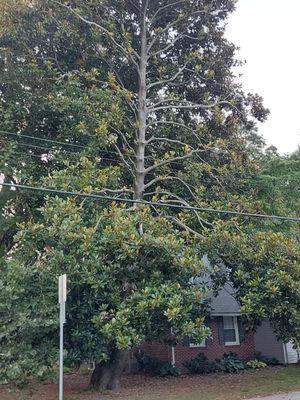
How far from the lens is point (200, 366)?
64.5 ft

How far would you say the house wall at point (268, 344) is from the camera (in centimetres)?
2198

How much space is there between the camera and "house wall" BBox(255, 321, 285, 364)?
72.1 feet

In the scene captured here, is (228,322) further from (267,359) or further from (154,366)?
(154,366)

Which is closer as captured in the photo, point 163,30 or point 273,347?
point 163,30

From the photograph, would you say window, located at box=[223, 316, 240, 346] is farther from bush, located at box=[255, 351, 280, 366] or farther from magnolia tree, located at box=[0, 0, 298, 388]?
magnolia tree, located at box=[0, 0, 298, 388]

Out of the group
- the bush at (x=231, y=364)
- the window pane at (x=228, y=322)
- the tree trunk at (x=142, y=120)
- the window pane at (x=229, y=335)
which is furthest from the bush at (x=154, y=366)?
the tree trunk at (x=142, y=120)

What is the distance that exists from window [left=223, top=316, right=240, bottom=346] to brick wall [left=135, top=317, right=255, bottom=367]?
23 cm

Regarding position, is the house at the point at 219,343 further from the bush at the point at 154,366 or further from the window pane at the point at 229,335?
the bush at the point at 154,366

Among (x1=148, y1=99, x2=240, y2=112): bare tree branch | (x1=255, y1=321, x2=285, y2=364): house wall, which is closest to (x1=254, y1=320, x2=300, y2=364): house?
(x1=255, y1=321, x2=285, y2=364): house wall

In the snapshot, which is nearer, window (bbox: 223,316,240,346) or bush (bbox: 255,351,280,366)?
bush (bbox: 255,351,280,366)

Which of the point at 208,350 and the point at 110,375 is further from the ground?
the point at 208,350

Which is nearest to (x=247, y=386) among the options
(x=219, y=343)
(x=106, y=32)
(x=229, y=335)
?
(x=219, y=343)

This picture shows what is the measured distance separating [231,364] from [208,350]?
2207mm

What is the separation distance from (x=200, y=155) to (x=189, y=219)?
3.25 meters
